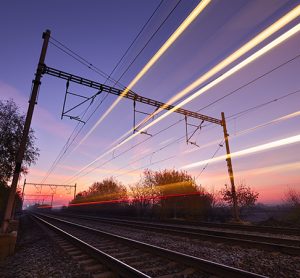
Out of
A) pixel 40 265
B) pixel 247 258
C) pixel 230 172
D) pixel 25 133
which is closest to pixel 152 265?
pixel 247 258

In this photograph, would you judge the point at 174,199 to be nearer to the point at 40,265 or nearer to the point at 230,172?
the point at 230,172

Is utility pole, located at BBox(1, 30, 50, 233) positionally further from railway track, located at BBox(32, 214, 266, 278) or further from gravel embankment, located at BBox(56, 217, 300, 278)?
gravel embankment, located at BBox(56, 217, 300, 278)

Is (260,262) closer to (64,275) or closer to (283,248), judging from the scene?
(283,248)

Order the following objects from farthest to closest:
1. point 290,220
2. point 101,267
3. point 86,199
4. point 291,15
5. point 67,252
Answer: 1. point 86,199
2. point 290,220
3. point 291,15
4. point 67,252
5. point 101,267

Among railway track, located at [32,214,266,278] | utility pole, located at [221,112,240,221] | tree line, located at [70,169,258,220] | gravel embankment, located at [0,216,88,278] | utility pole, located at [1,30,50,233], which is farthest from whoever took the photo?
tree line, located at [70,169,258,220]

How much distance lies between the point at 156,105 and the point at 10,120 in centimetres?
1321

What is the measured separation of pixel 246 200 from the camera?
31984 mm

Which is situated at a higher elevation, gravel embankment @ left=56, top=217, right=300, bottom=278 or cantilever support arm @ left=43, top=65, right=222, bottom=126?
cantilever support arm @ left=43, top=65, right=222, bottom=126

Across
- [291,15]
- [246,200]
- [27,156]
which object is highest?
[291,15]

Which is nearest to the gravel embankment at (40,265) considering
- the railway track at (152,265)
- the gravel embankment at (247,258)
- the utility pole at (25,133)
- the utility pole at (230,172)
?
the railway track at (152,265)

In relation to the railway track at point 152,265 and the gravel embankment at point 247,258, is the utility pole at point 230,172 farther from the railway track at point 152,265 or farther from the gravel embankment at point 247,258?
the railway track at point 152,265

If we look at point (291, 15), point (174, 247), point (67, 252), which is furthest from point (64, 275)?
point (291, 15)

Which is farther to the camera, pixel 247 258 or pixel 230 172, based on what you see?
pixel 230 172

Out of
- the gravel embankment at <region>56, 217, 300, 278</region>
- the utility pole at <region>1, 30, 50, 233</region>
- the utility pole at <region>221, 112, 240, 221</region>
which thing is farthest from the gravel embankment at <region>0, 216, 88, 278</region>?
the utility pole at <region>221, 112, 240, 221</region>
